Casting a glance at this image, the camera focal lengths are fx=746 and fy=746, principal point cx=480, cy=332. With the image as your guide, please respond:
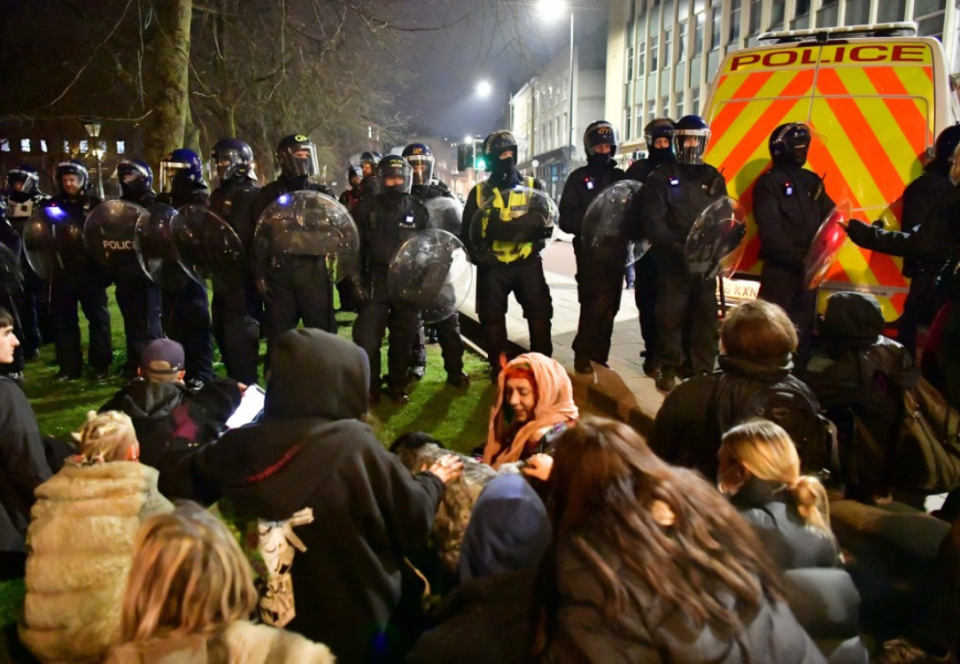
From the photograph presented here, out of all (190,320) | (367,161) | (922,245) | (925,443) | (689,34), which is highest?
(689,34)

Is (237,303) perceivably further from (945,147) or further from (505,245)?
(945,147)

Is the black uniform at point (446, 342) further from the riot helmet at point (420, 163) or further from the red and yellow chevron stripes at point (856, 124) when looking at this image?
the red and yellow chevron stripes at point (856, 124)

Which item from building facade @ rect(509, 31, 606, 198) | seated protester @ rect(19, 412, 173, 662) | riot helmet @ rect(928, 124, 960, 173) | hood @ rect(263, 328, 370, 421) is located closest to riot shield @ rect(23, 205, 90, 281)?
seated protester @ rect(19, 412, 173, 662)

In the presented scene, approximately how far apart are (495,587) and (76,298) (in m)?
6.42

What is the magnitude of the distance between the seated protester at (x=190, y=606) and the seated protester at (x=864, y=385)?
269 cm

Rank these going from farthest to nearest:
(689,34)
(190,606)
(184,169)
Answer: (689,34), (184,169), (190,606)

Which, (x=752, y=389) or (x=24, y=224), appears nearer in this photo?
(x=752, y=389)

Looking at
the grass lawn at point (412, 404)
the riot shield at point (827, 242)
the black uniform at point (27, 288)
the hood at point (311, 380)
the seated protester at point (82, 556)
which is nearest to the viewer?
the hood at point (311, 380)

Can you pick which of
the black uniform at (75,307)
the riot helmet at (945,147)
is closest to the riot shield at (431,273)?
the black uniform at (75,307)

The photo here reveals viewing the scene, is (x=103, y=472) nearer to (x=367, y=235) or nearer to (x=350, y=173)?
(x=367, y=235)

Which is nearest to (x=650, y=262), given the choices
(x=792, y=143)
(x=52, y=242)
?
(x=792, y=143)

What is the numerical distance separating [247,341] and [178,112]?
15.8ft

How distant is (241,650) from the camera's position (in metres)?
1.71

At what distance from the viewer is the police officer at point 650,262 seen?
589cm
